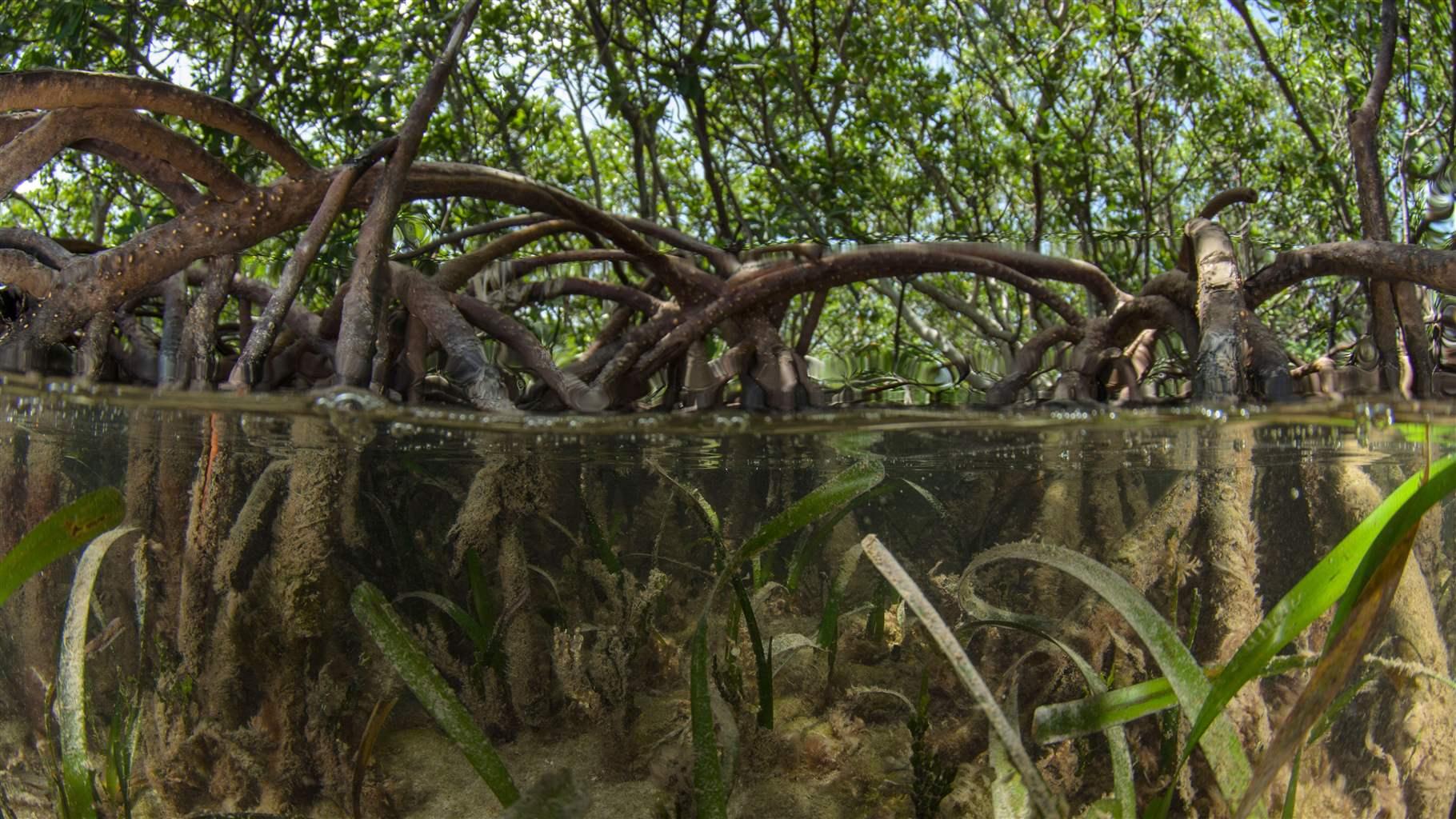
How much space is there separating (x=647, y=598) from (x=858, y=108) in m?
5.06

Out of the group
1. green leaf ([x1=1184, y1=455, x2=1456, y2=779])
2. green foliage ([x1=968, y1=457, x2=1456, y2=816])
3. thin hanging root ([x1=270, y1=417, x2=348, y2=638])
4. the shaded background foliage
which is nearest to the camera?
green foliage ([x1=968, y1=457, x2=1456, y2=816])

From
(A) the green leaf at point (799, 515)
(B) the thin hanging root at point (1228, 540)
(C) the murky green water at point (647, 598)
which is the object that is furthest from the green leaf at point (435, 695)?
(B) the thin hanging root at point (1228, 540)

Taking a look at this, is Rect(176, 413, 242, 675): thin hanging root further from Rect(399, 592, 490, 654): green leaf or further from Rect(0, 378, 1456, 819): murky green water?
Rect(399, 592, 490, 654): green leaf

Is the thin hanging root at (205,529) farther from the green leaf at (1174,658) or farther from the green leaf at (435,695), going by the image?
the green leaf at (1174,658)

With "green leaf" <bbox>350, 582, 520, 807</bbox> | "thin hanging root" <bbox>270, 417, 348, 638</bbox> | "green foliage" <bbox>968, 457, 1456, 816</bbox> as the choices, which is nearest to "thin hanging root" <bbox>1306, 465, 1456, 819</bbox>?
"green foliage" <bbox>968, 457, 1456, 816</bbox>

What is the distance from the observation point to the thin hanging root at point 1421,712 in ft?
8.34

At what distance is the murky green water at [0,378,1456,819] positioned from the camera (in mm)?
2125

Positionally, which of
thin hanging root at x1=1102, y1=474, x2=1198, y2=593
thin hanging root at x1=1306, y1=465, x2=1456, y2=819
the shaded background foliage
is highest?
the shaded background foliage

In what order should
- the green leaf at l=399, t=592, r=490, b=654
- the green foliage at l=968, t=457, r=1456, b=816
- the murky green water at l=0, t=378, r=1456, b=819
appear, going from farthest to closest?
the green leaf at l=399, t=592, r=490, b=654 → the murky green water at l=0, t=378, r=1456, b=819 → the green foliage at l=968, t=457, r=1456, b=816

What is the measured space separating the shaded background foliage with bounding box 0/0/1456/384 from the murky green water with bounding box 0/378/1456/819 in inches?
52.2

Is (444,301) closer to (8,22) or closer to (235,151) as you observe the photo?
(235,151)

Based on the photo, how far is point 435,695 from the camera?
2.07 metres

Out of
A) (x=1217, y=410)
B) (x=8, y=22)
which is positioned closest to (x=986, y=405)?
(x=1217, y=410)

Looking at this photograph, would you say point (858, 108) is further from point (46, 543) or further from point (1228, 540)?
point (46, 543)
